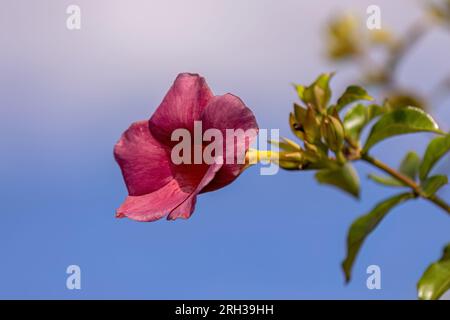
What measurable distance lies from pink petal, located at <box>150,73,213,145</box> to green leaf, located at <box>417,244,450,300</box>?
551 millimetres

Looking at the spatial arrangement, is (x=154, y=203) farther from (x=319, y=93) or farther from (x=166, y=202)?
(x=319, y=93)

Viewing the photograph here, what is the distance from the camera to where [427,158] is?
1.25 m

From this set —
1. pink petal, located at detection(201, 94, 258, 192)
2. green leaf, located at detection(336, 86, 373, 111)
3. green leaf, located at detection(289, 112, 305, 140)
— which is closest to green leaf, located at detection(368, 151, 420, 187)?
green leaf, located at detection(336, 86, 373, 111)

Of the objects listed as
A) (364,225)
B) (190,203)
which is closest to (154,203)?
(190,203)

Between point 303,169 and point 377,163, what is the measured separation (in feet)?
0.53

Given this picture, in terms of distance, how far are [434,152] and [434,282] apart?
260 millimetres

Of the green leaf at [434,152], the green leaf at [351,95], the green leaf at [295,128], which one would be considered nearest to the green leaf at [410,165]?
the green leaf at [434,152]

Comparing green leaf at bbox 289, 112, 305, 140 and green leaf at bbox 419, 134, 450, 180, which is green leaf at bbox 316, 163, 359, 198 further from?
green leaf at bbox 419, 134, 450, 180

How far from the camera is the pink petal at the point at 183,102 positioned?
3.76 feet

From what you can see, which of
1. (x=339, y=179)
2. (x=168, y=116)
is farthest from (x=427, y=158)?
(x=168, y=116)

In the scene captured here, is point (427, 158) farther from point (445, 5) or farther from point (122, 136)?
point (445, 5)

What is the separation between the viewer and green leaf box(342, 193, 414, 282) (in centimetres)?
114

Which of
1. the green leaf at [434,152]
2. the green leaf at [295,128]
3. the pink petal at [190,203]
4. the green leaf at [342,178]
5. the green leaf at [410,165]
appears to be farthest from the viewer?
the green leaf at [410,165]

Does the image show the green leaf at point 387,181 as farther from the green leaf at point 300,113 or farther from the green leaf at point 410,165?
the green leaf at point 300,113
